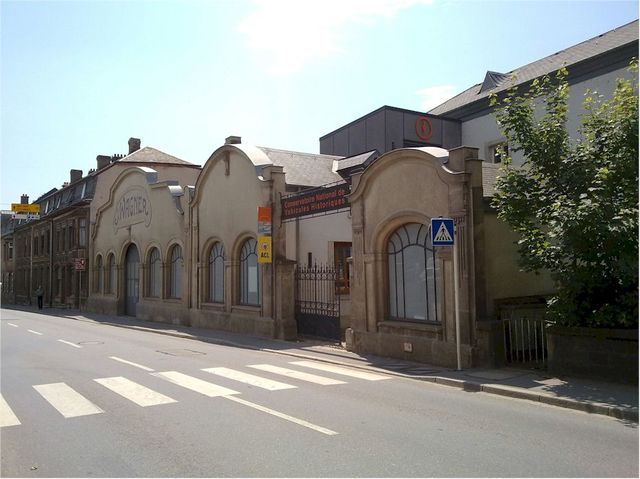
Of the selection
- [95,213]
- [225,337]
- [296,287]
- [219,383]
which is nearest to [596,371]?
[219,383]

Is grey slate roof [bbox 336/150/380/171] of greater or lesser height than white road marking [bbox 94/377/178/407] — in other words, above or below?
above

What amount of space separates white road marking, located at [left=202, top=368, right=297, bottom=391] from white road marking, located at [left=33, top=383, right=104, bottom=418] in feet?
8.80

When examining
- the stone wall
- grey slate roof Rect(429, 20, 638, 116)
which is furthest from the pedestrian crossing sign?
grey slate roof Rect(429, 20, 638, 116)

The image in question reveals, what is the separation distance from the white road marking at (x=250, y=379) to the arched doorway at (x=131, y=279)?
1842cm

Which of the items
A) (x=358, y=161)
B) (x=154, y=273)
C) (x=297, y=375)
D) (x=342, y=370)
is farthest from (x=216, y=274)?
(x=297, y=375)

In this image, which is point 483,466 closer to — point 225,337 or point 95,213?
point 225,337

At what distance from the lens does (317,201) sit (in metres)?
16.0

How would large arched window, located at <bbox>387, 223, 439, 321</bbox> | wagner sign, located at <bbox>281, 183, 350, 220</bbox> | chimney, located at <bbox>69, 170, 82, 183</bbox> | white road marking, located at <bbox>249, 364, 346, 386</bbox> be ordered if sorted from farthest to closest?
chimney, located at <bbox>69, 170, 82, 183</bbox>
wagner sign, located at <bbox>281, 183, 350, 220</bbox>
large arched window, located at <bbox>387, 223, 439, 321</bbox>
white road marking, located at <bbox>249, 364, 346, 386</bbox>

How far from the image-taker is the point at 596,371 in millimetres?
9070

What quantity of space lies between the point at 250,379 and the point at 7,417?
4005 millimetres

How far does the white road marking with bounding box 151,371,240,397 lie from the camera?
865 centimetres

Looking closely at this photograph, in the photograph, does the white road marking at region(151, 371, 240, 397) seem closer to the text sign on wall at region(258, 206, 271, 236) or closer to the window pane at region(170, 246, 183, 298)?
the text sign on wall at region(258, 206, 271, 236)

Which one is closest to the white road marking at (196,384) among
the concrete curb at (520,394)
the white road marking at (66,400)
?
the white road marking at (66,400)

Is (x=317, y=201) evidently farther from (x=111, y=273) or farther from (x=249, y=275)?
(x=111, y=273)
